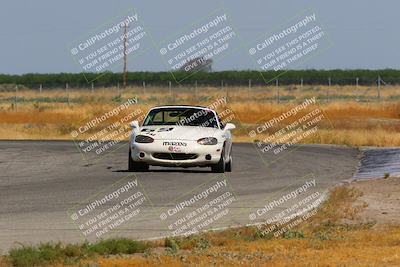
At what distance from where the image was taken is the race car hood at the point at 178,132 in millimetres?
24547

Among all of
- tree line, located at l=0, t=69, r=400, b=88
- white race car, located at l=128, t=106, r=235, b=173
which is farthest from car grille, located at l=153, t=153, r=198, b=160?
tree line, located at l=0, t=69, r=400, b=88

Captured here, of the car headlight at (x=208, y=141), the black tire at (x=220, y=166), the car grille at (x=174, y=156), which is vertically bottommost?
the black tire at (x=220, y=166)

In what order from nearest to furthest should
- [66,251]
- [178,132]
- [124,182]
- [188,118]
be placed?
1. [66,251]
2. [124,182]
3. [178,132]
4. [188,118]

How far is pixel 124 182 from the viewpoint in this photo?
23.1 metres

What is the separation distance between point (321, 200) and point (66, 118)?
44.9 m

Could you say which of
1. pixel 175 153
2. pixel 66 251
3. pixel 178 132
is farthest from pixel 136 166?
pixel 66 251

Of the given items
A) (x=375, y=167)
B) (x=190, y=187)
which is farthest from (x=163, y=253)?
(x=375, y=167)

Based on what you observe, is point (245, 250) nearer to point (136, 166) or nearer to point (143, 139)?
point (143, 139)

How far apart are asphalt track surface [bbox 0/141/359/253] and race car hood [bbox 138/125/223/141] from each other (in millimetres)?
836

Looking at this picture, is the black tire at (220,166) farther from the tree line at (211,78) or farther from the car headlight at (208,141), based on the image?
the tree line at (211,78)

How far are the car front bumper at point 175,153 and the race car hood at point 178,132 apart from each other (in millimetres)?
129

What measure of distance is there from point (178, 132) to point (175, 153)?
447 millimetres

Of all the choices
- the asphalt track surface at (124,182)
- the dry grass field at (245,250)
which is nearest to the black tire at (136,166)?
the asphalt track surface at (124,182)

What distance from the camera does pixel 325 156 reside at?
1325 inches
